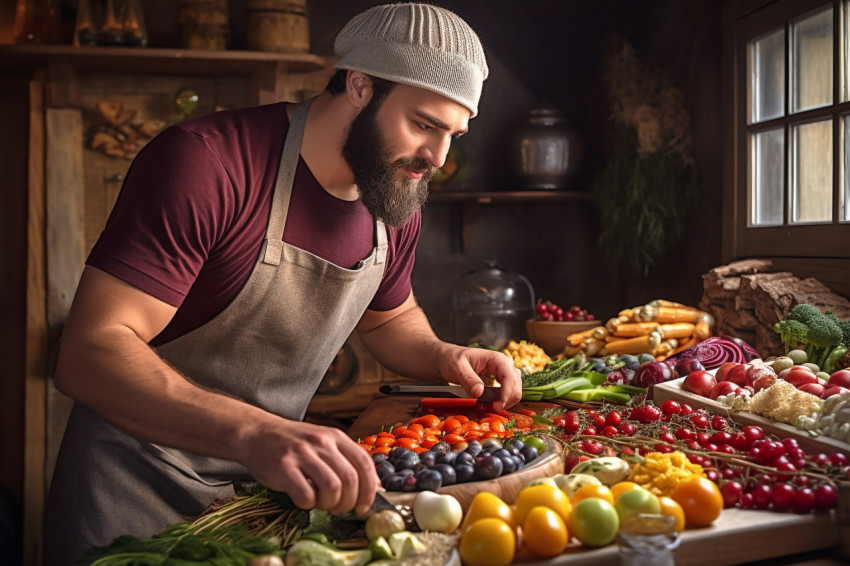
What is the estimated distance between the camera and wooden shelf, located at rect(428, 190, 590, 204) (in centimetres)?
429

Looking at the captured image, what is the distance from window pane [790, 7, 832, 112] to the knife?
1743mm

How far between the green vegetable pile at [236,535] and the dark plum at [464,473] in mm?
180

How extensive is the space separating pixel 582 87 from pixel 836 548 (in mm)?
3782

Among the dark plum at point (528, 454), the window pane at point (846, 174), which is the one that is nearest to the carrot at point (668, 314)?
the window pane at point (846, 174)

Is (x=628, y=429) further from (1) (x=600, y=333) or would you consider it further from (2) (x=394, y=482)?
(1) (x=600, y=333)

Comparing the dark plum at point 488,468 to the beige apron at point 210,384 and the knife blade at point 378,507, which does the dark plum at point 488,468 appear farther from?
the beige apron at point 210,384

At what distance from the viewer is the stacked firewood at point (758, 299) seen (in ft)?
9.09

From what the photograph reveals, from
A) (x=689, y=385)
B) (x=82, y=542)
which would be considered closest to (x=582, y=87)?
(x=689, y=385)

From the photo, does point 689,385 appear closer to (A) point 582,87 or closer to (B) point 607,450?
(B) point 607,450

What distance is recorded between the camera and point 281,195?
194 cm

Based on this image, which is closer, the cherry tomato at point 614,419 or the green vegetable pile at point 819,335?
the cherry tomato at point 614,419

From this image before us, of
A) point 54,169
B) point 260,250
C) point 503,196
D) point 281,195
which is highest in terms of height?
point 54,169

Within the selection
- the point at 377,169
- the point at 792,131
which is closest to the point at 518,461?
the point at 377,169

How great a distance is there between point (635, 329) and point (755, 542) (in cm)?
220
